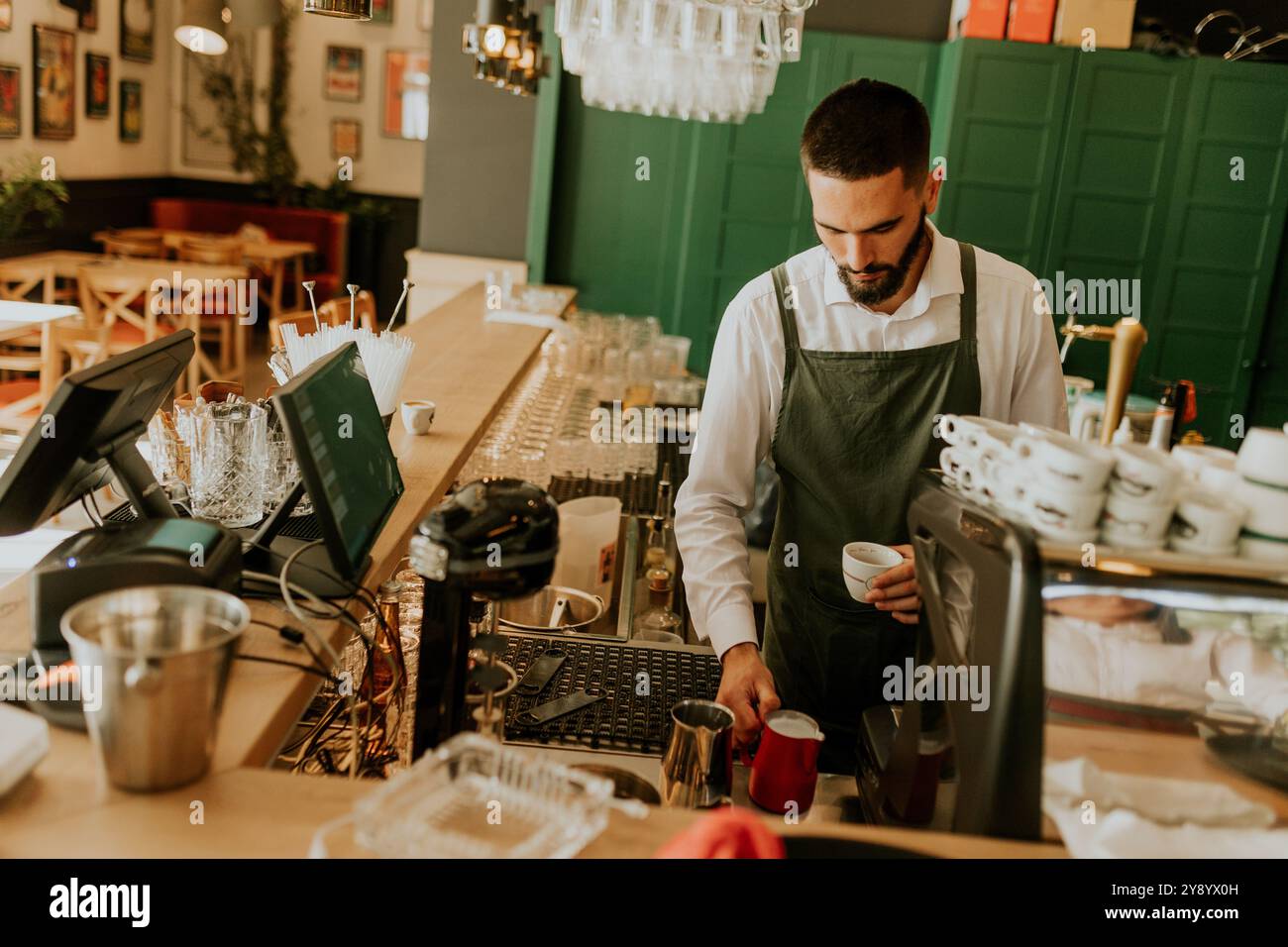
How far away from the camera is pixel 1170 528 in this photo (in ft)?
3.77

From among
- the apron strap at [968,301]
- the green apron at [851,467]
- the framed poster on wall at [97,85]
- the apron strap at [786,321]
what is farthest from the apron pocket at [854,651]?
the framed poster on wall at [97,85]

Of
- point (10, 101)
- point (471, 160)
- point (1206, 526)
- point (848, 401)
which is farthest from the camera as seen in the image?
point (10, 101)

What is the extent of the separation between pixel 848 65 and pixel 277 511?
5.06 m

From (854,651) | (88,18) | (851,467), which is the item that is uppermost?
(88,18)

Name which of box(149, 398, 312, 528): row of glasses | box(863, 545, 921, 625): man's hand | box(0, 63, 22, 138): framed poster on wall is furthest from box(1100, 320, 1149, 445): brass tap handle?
box(0, 63, 22, 138): framed poster on wall

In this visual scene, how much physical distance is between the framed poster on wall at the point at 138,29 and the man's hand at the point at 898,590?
33.9ft

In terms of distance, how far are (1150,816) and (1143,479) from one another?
1.19ft

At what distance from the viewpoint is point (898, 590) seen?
1.72 meters

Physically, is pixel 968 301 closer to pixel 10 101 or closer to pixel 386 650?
pixel 386 650

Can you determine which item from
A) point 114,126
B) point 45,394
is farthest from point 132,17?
point 45,394

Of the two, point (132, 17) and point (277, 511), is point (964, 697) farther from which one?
point (132, 17)

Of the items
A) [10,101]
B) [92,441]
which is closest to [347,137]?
[10,101]

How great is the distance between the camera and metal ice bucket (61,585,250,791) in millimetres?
1012

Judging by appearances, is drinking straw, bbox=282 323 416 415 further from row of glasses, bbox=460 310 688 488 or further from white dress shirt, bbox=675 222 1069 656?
white dress shirt, bbox=675 222 1069 656
